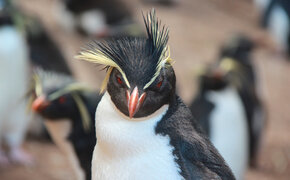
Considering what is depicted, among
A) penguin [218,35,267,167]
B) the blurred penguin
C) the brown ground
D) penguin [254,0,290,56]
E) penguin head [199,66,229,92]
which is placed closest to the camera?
penguin head [199,66,229,92]

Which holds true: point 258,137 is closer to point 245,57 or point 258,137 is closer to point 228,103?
point 245,57

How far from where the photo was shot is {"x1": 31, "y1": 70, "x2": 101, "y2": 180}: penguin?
3211mm

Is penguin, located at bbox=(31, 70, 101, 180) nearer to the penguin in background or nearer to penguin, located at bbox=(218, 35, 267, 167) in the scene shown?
the penguin in background

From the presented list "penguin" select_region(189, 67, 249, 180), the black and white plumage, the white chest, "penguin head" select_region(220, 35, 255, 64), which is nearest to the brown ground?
"penguin head" select_region(220, 35, 255, 64)

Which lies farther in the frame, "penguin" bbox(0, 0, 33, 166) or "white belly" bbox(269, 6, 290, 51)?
"white belly" bbox(269, 6, 290, 51)

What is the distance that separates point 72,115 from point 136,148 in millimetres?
1305

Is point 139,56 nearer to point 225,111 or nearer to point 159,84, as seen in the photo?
point 159,84

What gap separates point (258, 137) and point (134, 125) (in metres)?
3.46

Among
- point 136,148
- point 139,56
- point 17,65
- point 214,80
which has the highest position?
point 139,56

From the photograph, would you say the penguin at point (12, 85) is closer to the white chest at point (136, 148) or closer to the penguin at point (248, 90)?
the penguin at point (248, 90)

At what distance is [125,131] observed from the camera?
6.66 ft

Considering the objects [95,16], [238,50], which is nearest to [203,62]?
[95,16]

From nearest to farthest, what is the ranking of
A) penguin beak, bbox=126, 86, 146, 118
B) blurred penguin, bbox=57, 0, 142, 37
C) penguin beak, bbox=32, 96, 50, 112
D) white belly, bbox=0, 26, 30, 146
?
1. penguin beak, bbox=126, 86, 146, 118
2. penguin beak, bbox=32, 96, 50, 112
3. white belly, bbox=0, 26, 30, 146
4. blurred penguin, bbox=57, 0, 142, 37

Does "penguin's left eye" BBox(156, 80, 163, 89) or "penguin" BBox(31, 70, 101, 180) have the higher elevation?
"penguin's left eye" BBox(156, 80, 163, 89)
